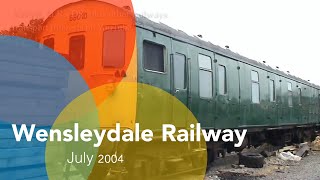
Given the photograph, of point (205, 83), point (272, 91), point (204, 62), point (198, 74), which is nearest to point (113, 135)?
point (198, 74)

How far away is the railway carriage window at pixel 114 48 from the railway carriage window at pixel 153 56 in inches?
19.1

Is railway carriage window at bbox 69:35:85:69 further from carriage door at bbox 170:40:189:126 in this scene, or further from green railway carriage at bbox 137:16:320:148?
carriage door at bbox 170:40:189:126

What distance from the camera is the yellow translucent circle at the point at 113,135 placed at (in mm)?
5098

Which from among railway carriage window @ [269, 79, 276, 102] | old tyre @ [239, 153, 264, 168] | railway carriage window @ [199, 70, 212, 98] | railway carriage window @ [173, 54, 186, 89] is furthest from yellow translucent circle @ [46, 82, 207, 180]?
railway carriage window @ [269, 79, 276, 102]

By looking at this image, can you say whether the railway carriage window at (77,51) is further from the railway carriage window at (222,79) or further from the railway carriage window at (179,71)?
the railway carriage window at (222,79)

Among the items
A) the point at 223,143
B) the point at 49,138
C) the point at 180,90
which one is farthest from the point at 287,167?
the point at 49,138

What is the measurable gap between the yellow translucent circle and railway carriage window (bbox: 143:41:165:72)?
0.38 metres

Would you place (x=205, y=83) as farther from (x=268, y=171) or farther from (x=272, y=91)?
(x=272, y=91)

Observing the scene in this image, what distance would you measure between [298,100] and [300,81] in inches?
59.7

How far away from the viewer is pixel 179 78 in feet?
22.6

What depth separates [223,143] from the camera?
9469 millimetres

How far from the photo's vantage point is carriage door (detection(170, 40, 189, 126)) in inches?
260

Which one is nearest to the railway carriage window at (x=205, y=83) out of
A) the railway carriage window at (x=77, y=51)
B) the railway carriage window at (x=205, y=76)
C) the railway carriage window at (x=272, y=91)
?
the railway carriage window at (x=205, y=76)

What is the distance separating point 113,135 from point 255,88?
22.4 ft
